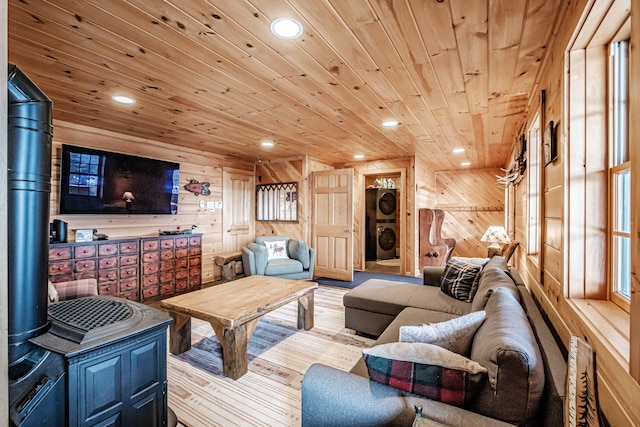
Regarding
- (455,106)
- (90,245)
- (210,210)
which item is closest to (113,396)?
(90,245)

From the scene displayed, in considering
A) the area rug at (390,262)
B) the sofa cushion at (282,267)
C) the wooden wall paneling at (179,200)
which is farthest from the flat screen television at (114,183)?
the area rug at (390,262)

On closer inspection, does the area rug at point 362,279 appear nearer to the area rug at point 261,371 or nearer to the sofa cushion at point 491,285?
the area rug at point 261,371

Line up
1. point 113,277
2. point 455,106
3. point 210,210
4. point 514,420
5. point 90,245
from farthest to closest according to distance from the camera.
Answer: point 210,210 → point 113,277 → point 90,245 → point 455,106 → point 514,420

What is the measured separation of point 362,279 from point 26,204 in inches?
187

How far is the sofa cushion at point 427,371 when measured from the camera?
1001mm

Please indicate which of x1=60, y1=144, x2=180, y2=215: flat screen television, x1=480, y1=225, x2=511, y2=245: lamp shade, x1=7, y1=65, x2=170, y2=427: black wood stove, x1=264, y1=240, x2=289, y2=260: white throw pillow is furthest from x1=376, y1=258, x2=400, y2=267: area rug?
x1=7, y1=65, x2=170, y2=427: black wood stove

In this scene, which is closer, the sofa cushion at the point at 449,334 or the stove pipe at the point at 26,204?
the stove pipe at the point at 26,204

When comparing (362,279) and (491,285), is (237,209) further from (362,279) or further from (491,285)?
(491,285)

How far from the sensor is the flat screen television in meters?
3.33

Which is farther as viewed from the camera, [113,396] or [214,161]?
[214,161]

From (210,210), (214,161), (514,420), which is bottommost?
(514,420)

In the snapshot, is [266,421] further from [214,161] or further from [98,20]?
[214,161]

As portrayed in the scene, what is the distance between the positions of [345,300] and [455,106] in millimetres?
2215

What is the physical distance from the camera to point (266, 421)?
1.71 meters
